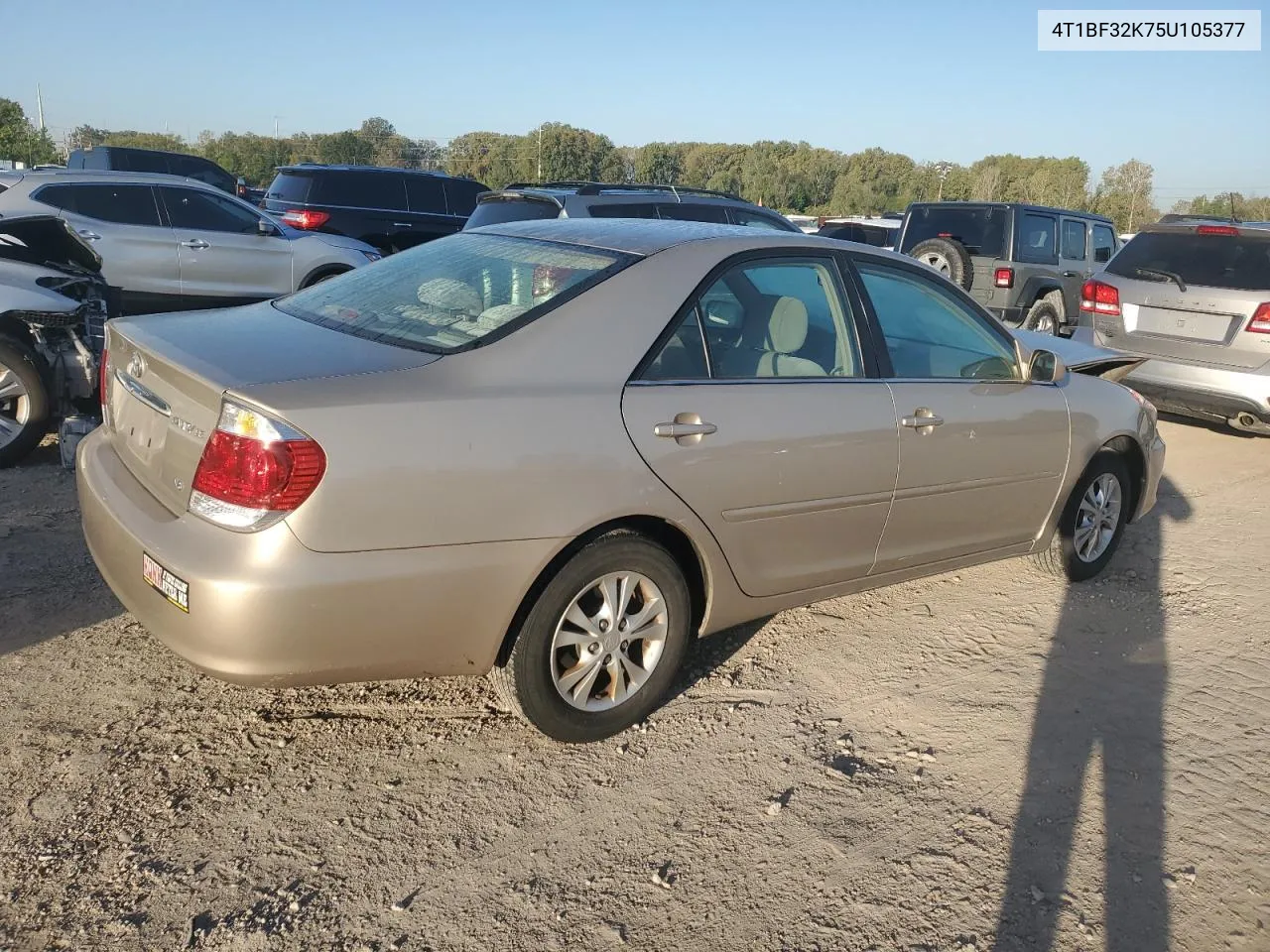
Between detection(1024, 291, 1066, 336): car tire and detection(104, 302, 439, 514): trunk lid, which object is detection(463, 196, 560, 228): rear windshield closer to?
detection(1024, 291, 1066, 336): car tire

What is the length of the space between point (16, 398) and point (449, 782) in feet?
13.0

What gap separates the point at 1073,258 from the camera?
13.5 metres

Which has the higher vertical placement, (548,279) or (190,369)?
(548,279)

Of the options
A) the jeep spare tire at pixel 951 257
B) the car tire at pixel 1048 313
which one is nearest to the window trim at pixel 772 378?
the jeep spare tire at pixel 951 257

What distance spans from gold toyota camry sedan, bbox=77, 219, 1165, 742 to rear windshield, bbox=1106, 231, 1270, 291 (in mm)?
4553

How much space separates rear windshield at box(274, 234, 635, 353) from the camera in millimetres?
3305

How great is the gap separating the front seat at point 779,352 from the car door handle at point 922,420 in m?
0.40

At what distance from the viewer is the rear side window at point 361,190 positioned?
1300 centimetres

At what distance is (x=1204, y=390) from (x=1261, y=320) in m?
0.62

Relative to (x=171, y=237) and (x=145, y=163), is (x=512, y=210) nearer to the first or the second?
(x=171, y=237)

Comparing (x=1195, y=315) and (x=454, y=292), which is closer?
(x=454, y=292)

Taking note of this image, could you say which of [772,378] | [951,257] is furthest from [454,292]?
[951,257]

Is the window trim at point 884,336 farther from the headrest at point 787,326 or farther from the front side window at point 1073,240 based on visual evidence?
the front side window at point 1073,240

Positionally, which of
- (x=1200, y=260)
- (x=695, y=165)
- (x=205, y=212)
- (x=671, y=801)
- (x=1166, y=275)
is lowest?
(x=671, y=801)
